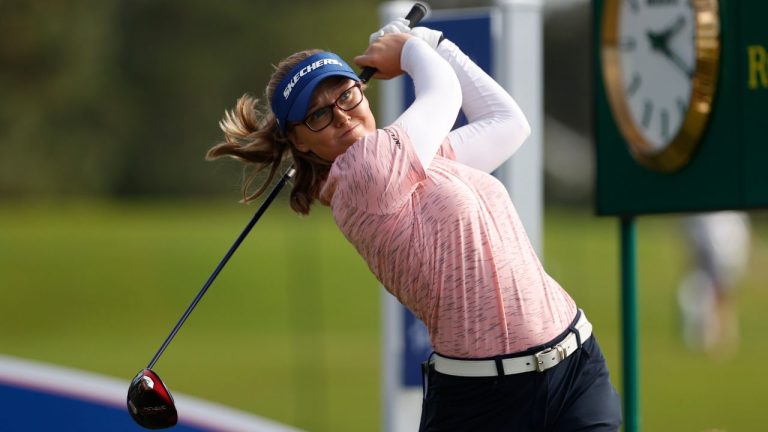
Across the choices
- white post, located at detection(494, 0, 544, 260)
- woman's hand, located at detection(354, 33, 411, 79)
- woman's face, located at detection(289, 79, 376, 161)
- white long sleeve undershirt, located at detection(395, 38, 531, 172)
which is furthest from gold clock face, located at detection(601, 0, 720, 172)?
woman's face, located at detection(289, 79, 376, 161)

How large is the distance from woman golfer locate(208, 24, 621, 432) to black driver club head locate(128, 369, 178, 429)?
674mm

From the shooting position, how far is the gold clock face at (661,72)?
4230 millimetres

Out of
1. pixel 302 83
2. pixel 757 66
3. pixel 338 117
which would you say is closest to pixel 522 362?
pixel 338 117

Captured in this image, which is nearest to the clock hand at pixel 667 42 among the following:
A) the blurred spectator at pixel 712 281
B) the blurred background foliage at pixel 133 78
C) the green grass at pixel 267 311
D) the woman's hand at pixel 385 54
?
the woman's hand at pixel 385 54

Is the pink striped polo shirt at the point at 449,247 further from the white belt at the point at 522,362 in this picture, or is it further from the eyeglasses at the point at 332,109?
the eyeglasses at the point at 332,109

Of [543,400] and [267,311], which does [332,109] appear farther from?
[267,311]

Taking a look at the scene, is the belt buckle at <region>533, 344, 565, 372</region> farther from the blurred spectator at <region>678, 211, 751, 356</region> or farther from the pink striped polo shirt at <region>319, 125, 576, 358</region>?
the blurred spectator at <region>678, 211, 751, 356</region>

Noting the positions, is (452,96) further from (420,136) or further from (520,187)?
(520,187)

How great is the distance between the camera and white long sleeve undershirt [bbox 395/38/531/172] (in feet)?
11.2

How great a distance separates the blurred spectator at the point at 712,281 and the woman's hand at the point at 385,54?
1027 centimetres

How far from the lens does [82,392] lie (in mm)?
5871

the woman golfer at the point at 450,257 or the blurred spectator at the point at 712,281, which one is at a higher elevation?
the woman golfer at the point at 450,257

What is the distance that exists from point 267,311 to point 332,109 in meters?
14.0

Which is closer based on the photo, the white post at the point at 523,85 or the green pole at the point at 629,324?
the green pole at the point at 629,324
